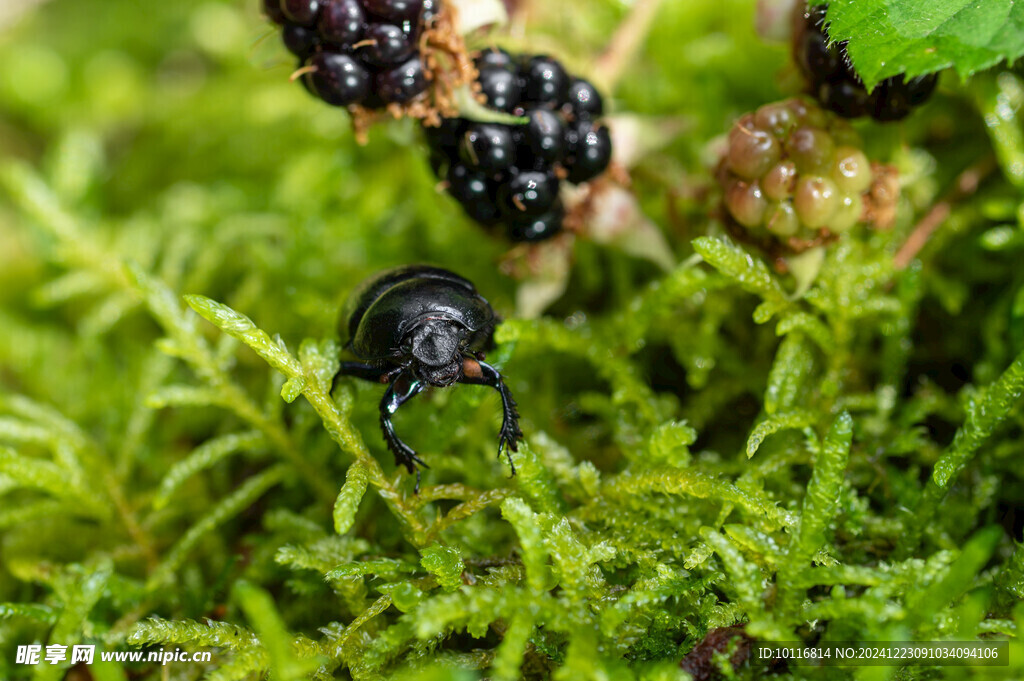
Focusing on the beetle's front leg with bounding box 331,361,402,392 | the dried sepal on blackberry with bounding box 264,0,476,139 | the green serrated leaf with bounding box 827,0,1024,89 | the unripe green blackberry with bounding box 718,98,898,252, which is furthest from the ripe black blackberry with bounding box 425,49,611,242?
the green serrated leaf with bounding box 827,0,1024,89

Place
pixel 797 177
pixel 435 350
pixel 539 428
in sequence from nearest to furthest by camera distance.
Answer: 1. pixel 435 350
2. pixel 797 177
3. pixel 539 428

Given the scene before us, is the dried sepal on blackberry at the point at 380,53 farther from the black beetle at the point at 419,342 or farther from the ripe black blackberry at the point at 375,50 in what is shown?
the black beetle at the point at 419,342

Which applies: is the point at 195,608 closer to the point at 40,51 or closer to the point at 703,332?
the point at 703,332

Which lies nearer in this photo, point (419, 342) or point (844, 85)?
point (419, 342)

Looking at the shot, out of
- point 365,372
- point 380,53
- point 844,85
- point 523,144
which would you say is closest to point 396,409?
point 365,372

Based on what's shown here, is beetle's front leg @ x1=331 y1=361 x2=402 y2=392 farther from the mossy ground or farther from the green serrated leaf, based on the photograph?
the green serrated leaf

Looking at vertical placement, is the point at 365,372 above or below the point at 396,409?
above

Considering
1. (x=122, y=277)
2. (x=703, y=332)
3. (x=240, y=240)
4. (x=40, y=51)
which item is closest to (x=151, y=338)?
(x=122, y=277)

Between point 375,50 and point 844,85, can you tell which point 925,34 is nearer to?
point 844,85
